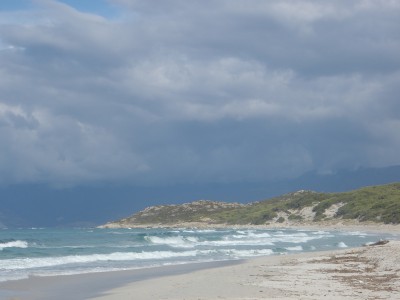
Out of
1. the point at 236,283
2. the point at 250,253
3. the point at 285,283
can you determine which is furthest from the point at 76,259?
the point at 285,283

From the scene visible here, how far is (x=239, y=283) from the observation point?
22641 mm

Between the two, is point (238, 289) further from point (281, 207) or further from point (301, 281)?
point (281, 207)

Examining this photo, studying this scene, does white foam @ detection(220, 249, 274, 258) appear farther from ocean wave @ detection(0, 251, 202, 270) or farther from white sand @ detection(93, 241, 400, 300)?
white sand @ detection(93, 241, 400, 300)

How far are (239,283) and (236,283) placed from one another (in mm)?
114

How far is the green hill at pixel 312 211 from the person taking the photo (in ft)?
339

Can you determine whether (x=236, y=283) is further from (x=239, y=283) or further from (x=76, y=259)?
(x=76, y=259)

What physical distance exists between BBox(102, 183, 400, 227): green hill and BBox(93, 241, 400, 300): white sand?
A: 64.9 meters

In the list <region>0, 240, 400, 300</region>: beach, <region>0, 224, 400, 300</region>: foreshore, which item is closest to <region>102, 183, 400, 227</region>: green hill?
<region>0, 240, 400, 300</region>: beach

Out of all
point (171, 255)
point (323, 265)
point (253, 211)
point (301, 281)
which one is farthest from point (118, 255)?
point (253, 211)

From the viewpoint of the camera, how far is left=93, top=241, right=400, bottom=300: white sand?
19.1 metres

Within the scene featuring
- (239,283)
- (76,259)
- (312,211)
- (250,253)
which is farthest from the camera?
(312,211)

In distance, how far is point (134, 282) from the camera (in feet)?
81.2

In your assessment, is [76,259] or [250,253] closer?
[76,259]

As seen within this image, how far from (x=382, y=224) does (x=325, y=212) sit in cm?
2803
